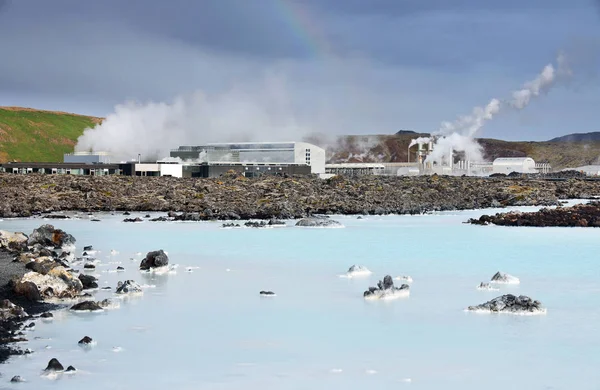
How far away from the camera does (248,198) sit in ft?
185

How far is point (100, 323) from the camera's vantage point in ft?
42.3

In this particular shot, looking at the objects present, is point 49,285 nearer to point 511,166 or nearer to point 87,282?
point 87,282

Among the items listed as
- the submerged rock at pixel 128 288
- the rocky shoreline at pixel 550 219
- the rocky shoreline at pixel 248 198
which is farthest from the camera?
the rocky shoreline at pixel 248 198

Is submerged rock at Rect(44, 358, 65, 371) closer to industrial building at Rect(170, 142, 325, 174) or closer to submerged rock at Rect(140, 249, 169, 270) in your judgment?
submerged rock at Rect(140, 249, 169, 270)

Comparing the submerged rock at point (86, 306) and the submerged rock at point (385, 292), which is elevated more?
the submerged rock at point (385, 292)

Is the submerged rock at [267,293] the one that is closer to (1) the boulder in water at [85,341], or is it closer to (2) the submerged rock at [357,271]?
(2) the submerged rock at [357,271]

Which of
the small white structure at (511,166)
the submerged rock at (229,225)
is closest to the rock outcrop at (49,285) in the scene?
the submerged rock at (229,225)

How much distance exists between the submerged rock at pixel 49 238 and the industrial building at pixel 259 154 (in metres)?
91.9

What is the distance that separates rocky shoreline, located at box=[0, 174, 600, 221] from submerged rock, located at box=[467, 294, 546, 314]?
26.7 metres

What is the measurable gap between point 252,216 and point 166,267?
69.1 ft

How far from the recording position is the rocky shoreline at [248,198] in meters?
46.5

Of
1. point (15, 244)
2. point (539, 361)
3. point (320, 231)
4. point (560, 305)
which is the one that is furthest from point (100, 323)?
point (320, 231)

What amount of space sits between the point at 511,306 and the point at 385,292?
2.58m

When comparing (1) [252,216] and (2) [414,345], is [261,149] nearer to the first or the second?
(1) [252,216]
